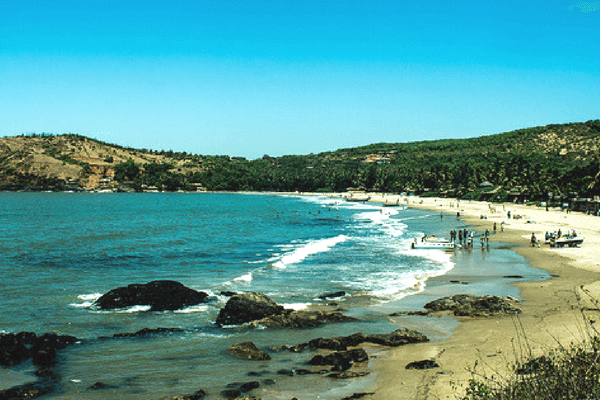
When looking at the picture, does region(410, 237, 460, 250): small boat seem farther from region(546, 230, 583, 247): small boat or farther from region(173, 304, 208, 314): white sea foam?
region(173, 304, 208, 314): white sea foam

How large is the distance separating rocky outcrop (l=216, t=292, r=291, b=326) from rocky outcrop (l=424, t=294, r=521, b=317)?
6905mm

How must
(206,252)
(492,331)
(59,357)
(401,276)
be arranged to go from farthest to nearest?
(206,252)
(401,276)
(492,331)
(59,357)

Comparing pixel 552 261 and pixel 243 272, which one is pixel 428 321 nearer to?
pixel 243 272

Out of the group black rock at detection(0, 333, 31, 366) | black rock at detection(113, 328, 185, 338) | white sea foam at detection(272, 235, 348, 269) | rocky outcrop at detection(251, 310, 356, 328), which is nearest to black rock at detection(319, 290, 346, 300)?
rocky outcrop at detection(251, 310, 356, 328)

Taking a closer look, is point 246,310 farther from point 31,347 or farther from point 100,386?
Result: point 31,347

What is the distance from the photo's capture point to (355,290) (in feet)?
83.0

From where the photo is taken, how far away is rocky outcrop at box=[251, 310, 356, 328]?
1880cm

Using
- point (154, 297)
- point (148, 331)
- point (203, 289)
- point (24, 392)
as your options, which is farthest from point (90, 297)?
point (24, 392)

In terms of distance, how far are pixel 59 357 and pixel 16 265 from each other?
22.7 m

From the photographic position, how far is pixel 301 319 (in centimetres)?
1903

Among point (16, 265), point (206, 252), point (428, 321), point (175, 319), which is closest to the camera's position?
point (428, 321)

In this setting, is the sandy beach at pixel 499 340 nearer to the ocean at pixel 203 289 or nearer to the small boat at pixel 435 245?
the ocean at pixel 203 289

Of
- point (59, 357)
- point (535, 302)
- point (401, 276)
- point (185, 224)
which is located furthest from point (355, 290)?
point (185, 224)

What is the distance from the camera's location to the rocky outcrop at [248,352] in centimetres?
1506
